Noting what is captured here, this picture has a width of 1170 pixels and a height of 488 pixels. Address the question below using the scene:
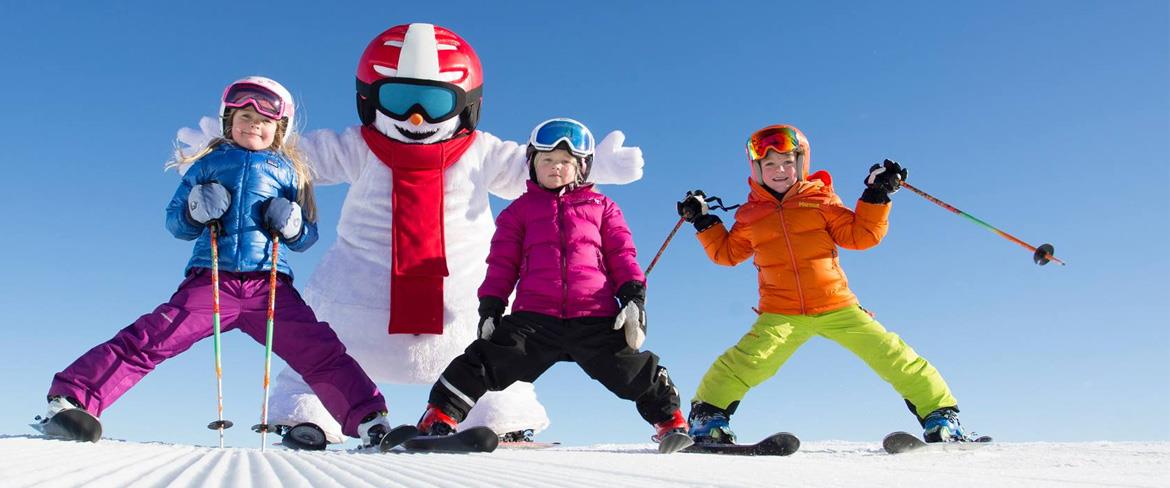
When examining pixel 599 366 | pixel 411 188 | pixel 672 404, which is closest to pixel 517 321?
pixel 599 366

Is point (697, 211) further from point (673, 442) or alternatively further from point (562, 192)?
point (673, 442)

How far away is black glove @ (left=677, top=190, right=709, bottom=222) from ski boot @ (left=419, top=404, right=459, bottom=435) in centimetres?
169

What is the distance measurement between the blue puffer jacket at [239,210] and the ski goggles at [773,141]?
2202mm

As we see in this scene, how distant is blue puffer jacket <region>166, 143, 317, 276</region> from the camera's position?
Result: 3.89m

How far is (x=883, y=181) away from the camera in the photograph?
→ 170 inches

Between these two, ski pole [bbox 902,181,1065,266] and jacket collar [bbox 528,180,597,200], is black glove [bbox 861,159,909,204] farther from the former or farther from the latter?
jacket collar [bbox 528,180,597,200]

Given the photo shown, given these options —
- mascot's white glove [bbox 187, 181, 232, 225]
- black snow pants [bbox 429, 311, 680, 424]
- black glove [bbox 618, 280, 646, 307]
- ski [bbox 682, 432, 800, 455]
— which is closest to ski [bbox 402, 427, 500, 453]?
black snow pants [bbox 429, 311, 680, 424]

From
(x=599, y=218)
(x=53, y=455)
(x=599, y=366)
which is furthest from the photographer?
(x=599, y=218)

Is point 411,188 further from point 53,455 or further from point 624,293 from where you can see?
point 53,455

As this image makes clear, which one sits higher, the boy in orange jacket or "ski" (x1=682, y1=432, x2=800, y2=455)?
the boy in orange jacket

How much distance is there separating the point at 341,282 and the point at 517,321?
125 centimetres

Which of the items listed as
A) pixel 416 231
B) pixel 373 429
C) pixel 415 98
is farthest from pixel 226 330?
pixel 415 98

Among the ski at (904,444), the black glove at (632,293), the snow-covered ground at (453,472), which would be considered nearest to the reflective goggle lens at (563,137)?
the black glove at (632,293)

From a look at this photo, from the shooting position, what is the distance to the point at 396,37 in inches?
176
